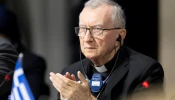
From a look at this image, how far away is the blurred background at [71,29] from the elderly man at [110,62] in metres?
0.24

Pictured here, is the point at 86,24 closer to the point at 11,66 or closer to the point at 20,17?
the point at 11,66

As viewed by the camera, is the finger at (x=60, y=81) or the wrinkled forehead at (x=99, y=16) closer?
the finger at (x=60, y=81)

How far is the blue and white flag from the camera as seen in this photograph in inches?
155

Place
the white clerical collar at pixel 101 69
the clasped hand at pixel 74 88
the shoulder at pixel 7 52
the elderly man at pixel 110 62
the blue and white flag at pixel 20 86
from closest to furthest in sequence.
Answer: the clasped hand at pixel 74 88, the elderly man at pixel 110 62, the white clerical collar at pixel 101 69, the shoulder at pixel 7 52, the blue and white flag at pixel 20 86

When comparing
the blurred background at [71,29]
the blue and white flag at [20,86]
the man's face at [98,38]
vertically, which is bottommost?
the blue and white flag at [20,86]

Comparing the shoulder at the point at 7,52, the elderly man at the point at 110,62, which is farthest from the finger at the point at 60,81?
the shoulder at the point at 7,52

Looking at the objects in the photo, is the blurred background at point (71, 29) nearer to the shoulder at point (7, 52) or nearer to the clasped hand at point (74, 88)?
the shoulder at point (7, 52)

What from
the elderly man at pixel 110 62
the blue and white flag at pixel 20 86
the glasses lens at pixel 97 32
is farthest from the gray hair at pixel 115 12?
the blue and white flag at pixel 20 86

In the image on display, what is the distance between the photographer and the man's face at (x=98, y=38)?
315 centimetres

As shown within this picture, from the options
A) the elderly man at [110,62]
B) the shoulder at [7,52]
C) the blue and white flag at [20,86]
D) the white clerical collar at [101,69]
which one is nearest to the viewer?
the elderly man at [110,62]

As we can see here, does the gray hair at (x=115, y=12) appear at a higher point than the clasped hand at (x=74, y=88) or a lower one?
higher

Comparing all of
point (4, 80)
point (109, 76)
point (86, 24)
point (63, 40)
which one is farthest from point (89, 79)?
point (63, 40)

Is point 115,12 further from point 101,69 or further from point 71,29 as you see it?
point 71,29

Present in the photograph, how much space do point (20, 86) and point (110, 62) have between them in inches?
43.0
